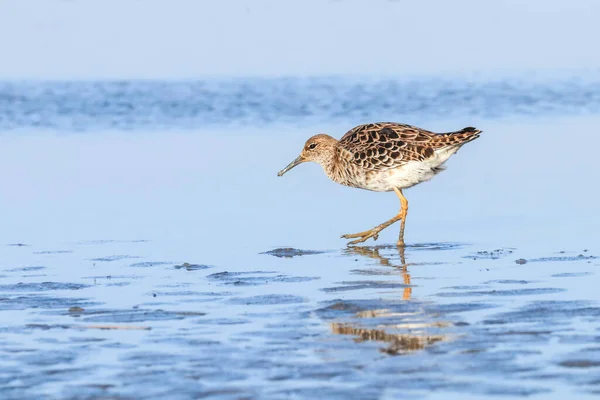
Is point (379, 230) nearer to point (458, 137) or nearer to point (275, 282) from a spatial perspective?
point (458, 137)

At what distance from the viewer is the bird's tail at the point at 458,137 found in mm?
12375

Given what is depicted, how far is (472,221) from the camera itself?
42.8ft

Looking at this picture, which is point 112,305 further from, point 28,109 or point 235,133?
point 28,109

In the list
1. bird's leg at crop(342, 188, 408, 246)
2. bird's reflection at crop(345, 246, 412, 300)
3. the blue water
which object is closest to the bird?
bird's leg at crop(342, 188, 408, 246)

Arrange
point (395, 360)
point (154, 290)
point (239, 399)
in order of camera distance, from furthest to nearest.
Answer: point (154, 290), point (395, 360), point (239, 399)

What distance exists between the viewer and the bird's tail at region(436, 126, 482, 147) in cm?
1238

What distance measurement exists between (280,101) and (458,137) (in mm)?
13163

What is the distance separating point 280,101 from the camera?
83.0 ft

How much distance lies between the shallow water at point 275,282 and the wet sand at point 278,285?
2cm

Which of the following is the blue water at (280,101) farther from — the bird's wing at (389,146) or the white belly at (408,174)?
the white belly at (408,174)

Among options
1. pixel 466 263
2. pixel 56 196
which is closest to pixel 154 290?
pixel 466 263

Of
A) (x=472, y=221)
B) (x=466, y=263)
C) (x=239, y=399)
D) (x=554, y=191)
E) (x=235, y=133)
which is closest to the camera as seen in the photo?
(x=239, y=399)

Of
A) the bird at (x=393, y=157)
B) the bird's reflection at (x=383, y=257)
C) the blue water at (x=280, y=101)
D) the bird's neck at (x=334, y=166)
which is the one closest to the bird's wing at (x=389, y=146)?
the bird at (x=393, y=157)

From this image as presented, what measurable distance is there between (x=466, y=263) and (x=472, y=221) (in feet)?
8.15
